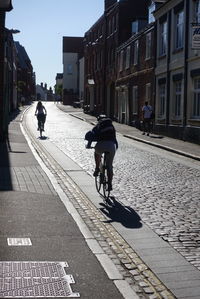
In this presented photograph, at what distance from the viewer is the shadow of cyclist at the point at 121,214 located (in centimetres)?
807

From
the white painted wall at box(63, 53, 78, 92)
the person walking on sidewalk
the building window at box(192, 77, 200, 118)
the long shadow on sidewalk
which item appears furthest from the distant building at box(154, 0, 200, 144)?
the white painted wall at box(63, 53, 78, 92)

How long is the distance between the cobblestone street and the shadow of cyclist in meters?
0.14

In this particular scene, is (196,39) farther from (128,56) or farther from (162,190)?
(128,56)

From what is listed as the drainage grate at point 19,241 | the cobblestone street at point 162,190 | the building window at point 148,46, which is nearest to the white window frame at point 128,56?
the building window at point 148,46

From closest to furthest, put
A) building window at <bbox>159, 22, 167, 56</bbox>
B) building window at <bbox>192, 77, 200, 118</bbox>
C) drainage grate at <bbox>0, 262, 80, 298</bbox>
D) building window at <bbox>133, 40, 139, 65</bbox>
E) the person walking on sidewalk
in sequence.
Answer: drainage grate at <bbox>0, 262, 80, 298</bbox>
building window at <bbox>192, 77, 200, 118</bbox>
the person walking on sidewalk
building window at <bbox>159, 22, 167, 56</bbox>
building window at <bbox>133, 40, 139, 65</bbox>

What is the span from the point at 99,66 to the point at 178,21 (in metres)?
28.0

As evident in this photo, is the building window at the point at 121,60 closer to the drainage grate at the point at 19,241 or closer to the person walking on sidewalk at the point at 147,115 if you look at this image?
the person walking on sidewalk at the point at 147,115

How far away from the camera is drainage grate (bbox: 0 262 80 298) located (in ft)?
16.2

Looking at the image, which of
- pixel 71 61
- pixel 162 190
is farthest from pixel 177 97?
pixel 71 61

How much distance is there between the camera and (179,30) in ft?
86.7

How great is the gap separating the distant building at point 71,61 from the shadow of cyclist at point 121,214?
81579 mm

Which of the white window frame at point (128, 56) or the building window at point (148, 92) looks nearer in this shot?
the building window at point (148, 92)

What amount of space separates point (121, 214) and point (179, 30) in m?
19.4

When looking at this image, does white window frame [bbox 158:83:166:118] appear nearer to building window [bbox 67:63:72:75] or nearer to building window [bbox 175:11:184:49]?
building window [bbox 175:11:184:49]
